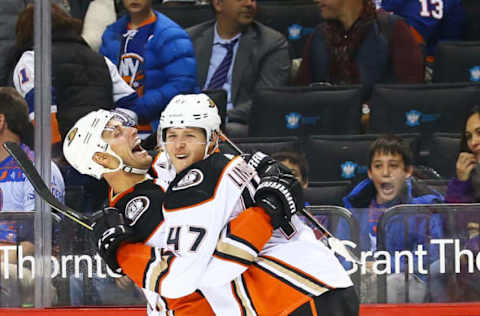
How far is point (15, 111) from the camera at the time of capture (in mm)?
3965

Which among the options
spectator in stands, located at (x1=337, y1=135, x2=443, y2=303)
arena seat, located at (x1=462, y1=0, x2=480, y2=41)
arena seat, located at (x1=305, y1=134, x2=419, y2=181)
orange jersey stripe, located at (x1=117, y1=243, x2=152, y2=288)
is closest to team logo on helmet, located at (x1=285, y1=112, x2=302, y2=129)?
arena seat, located at (x1=305, y1=134, x2=419, y2=181)

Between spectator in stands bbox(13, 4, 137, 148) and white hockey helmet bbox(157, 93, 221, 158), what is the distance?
1.03 metres

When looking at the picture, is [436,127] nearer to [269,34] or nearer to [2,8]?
[269,34]

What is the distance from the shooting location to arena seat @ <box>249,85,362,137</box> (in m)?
4.40

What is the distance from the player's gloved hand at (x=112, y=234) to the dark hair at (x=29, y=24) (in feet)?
4.01

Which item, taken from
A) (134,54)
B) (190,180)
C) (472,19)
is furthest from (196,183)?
(472,19)

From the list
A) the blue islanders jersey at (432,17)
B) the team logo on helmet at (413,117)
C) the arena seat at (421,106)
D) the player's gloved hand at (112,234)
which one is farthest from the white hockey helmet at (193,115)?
the blue islanders jersey at (432,17)

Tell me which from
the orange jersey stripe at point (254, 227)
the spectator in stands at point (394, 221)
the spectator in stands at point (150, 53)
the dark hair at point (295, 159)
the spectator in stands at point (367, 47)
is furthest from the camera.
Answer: the spectator in stands at point (367, 47)

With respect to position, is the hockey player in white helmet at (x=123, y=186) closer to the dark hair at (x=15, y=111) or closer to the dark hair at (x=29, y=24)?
the dark hair at (x=15, y=111)

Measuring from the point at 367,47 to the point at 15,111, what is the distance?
5.24ft

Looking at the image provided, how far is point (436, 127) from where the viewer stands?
4465 mm

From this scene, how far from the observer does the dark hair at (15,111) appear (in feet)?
12.9

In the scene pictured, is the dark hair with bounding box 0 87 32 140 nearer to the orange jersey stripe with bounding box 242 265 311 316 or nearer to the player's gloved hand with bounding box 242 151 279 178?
the player's gloved hand with bounding box 242 151 279 178

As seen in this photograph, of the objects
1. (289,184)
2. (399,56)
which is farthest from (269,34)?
(289,184)
